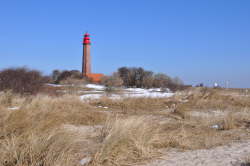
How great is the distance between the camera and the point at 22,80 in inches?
634

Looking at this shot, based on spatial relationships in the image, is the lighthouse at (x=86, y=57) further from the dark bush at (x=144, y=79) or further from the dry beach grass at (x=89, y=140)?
the dry beach grass at (x=89, y=140)

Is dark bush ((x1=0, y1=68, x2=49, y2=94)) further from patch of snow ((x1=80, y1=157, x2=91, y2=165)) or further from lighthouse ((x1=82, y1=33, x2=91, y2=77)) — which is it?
lighthouse ((x1=82, y1=33, x2=91, y2=77))

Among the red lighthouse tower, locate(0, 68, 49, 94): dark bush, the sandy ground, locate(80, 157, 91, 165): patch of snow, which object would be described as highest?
the red lighthouse tower

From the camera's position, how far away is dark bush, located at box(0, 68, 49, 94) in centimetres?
1536

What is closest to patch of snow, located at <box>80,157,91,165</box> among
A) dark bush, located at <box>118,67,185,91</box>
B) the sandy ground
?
the sandy ground

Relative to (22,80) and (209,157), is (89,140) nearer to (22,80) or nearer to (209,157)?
(209,157)

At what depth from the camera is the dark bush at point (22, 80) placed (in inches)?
605

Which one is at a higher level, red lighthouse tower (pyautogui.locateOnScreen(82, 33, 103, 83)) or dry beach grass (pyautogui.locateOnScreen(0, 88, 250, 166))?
red lighthouse tower (pyautogui.locateOnScreen(82, 33, 103, 83))

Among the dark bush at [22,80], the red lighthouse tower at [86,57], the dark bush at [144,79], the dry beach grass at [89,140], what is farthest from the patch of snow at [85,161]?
the red lighthouse tower at [86,57]

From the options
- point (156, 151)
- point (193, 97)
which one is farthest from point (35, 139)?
point (193, 97)

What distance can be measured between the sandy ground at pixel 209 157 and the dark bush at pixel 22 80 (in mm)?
11279

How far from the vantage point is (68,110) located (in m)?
10.1

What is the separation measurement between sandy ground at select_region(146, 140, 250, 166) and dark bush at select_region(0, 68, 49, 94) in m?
11.3

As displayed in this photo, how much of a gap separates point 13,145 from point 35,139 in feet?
1.10
